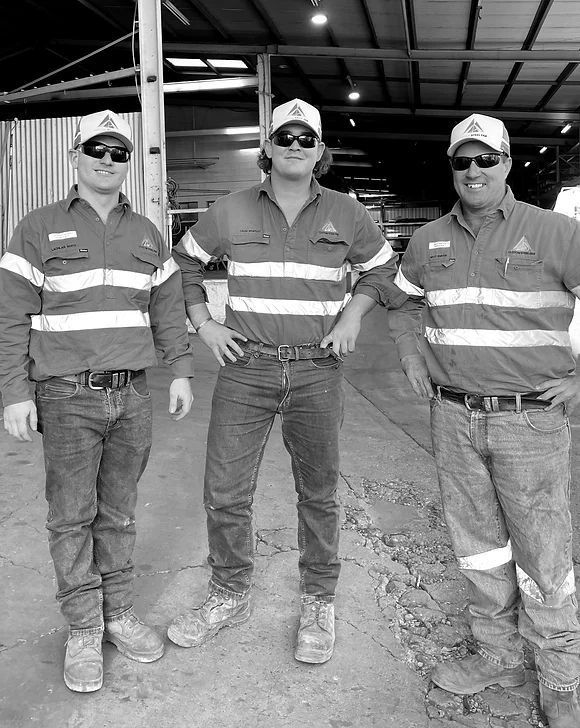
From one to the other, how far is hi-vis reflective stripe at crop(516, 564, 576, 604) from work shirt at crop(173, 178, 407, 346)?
44.3 inches

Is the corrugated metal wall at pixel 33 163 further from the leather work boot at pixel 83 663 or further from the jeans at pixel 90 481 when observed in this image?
the leather work boot at pixel 83 663

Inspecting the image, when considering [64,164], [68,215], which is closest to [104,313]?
[68,215]

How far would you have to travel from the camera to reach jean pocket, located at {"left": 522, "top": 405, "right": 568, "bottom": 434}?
2.30 meters

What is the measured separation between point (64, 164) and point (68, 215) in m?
5.96

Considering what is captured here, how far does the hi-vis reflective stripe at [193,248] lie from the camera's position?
288cm

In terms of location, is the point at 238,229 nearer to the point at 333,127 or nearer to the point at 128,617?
the point at 128,617

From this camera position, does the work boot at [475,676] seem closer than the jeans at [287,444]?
Yes

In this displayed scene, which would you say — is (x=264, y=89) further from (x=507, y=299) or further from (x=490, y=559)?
(x=490, y=559)

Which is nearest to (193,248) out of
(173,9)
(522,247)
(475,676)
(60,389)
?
(60,389)

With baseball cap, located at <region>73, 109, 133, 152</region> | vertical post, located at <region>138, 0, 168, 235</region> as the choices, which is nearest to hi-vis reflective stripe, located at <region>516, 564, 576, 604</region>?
baseball cap, located at <region>73, 109, 133, 152</region>

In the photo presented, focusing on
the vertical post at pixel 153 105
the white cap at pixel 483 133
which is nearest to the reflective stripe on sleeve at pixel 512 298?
the white cap at pixel 483 133

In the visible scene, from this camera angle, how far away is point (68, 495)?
2506 mm

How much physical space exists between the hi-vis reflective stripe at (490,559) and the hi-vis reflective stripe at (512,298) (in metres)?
0.85

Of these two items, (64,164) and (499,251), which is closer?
(499,251)
